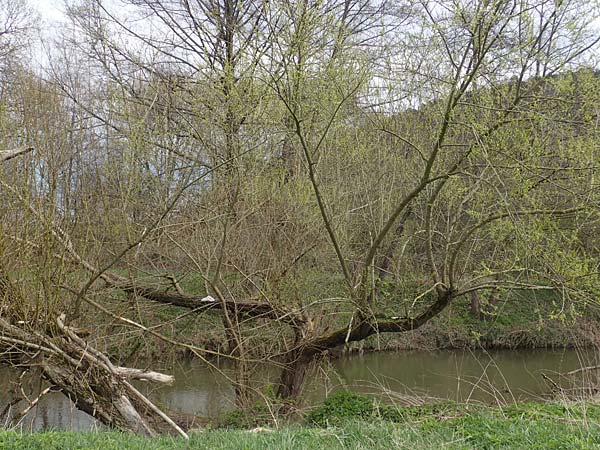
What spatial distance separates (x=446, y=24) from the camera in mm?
5445

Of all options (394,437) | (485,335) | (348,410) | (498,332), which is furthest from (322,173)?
(498,332)

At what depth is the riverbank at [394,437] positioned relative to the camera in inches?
157

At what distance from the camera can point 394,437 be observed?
424cm

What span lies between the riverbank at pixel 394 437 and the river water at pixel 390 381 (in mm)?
1653

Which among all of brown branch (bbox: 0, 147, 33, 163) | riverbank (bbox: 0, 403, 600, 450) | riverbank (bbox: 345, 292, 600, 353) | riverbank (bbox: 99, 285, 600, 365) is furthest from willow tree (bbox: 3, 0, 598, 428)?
riverbank (bbox: 345, 292, 600, 353)

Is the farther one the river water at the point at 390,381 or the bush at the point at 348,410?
the river water at the point at 390,381

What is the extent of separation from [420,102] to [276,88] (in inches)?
78.7

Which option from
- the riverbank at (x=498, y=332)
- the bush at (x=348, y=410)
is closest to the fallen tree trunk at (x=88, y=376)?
the bush at (x=348, y=410)

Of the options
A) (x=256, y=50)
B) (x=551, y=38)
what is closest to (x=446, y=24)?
(x=551, y=38)

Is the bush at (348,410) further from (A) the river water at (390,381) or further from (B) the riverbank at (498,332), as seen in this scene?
(B) the riverbank at (498,332)

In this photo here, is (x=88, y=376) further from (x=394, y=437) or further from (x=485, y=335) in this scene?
(x=485, y=335)

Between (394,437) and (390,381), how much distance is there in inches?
325

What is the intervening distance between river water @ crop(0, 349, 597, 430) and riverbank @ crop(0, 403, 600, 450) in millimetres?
1653

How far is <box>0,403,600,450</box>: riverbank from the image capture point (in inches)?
157
